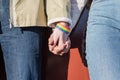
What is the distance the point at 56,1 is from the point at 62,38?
166mm

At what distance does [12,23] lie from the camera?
1.69m

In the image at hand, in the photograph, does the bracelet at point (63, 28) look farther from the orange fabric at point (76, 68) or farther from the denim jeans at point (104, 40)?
the orange fabric at point (76, 68)

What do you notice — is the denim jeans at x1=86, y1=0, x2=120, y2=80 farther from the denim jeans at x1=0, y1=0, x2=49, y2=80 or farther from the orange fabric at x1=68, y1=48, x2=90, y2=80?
the orange fabric at x1=68, y1=48, x2=90, y2=80

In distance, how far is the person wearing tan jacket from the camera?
5.48ft

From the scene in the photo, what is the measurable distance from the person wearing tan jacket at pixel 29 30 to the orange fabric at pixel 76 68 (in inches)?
10.0

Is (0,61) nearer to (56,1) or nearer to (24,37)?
(24,37)

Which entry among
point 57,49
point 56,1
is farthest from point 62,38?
point 56,1

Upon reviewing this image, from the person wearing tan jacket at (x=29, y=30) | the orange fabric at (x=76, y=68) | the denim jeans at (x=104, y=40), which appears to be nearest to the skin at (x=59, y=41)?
the person wearing tan jacket at (x=29, y=30)

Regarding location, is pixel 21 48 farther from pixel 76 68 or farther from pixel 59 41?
pixel 76 68

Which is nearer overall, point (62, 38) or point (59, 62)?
point (62, 38)

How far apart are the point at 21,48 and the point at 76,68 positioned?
443mm

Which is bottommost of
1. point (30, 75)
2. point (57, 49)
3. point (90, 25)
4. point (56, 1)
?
point (30, 75)

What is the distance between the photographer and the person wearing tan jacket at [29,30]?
167 centimetres

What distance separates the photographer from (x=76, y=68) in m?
2.07
